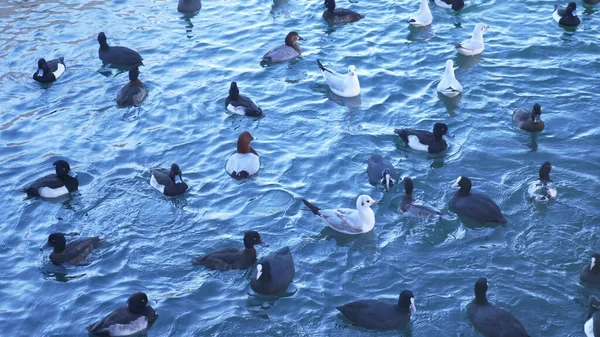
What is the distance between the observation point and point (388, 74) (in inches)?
782

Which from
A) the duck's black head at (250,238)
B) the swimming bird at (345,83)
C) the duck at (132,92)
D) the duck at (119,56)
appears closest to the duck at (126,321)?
the duck's black head at (250,238)

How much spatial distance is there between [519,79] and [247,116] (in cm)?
598

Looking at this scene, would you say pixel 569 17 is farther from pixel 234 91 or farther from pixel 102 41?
pixel 102 41

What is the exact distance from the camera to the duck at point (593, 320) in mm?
11710

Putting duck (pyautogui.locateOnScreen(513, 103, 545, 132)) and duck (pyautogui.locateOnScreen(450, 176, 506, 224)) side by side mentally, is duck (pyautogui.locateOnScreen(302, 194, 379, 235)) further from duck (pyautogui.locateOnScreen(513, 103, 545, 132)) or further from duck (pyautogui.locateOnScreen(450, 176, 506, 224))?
duck (pyautogui.locateOnScreen(513, 103, 545, 132))

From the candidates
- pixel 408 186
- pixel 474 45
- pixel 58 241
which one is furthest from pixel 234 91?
pixel 474 45

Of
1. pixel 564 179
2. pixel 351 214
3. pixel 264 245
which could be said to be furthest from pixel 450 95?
pixel 264 245

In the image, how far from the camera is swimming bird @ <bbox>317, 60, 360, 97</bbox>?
1875 cm

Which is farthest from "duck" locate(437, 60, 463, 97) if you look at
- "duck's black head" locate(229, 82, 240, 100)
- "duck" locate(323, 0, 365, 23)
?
"duck" locate(323, 0, 365, 23)

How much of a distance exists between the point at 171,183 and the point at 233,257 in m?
2.65

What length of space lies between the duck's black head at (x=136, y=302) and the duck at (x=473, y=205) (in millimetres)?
5496

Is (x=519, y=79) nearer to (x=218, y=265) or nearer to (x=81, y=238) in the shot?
(x=218, y=265)

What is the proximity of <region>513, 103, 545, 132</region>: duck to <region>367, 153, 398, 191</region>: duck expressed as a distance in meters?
2.91

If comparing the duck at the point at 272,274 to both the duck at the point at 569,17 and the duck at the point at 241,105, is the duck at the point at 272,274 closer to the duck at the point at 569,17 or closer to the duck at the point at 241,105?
the duck at the point at 241,105
